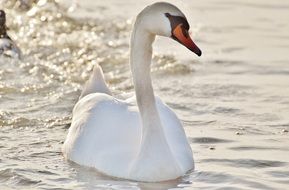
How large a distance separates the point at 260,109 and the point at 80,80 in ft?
7.05

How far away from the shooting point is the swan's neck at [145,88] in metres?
8.02

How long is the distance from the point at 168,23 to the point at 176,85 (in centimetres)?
350

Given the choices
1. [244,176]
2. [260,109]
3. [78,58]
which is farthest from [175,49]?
[244,176]

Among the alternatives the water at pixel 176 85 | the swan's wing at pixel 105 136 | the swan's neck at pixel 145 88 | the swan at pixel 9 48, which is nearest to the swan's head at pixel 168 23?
the swan's neck at pixel 145 88

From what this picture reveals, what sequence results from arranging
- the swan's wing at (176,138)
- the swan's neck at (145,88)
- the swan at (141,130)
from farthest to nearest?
the swan's wing at (176,138)
the swan's neck at (145,88)
the swan at (141,130)

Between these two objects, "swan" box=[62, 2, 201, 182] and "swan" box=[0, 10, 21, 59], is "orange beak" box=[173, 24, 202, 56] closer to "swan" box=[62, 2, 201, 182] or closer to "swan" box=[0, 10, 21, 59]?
"swan" box=[62, 2, 201, 182]

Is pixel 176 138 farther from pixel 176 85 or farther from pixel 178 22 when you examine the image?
pixel 176 85

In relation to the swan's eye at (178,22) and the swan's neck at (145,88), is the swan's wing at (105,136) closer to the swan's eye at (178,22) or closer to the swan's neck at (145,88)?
the swan's neck at (145,88)

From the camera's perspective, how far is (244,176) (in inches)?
322

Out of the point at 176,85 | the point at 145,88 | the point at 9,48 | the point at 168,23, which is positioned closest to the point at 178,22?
the point at 168,23

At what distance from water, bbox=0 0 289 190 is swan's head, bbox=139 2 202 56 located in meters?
1.15

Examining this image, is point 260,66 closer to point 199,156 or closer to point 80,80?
point 80,80

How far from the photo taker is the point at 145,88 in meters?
8.10

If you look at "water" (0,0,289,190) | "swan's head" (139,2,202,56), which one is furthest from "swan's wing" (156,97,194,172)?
"swan's head" (139,2,202,56)
